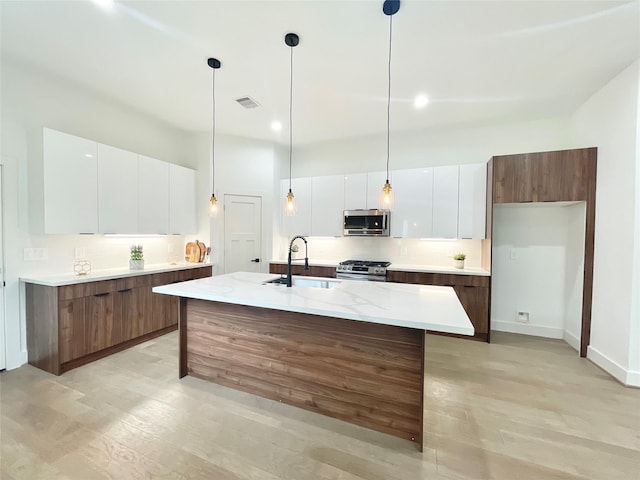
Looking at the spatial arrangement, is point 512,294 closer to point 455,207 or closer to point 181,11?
point 455,207

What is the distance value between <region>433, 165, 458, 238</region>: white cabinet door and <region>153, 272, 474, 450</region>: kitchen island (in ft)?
5.83

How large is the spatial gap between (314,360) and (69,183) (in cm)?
319

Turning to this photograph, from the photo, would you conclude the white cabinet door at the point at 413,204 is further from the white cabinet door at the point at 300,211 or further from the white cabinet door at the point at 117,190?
the white cabinet door at the point at 117,190

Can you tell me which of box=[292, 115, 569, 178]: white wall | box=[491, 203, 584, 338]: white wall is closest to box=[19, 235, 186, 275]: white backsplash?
box=[292, 115, 569, 178]: white wall

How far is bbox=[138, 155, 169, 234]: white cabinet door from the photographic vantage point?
3574 millimetres

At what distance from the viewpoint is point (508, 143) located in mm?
3836

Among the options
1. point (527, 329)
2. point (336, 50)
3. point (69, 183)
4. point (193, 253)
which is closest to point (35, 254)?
point (69, 183)

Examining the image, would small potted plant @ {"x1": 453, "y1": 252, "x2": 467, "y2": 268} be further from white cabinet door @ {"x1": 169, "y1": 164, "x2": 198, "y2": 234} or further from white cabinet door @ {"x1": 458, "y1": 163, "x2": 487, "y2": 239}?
white cabinet door @ {"x1": 169, "y1": 164, "x2": 198, "y2": 234}

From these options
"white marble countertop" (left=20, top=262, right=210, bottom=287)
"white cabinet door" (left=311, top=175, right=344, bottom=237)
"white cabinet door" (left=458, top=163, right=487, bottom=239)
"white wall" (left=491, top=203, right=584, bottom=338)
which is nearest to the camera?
"white marble countertop" (left=20, top=262, right=210, bottom=287)

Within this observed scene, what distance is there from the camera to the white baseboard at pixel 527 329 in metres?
3.62

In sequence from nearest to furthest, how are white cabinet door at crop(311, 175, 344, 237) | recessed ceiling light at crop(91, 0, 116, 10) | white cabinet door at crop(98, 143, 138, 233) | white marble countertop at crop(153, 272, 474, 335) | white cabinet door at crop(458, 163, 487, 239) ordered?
white marble countertop at crop(153, 272, 474, 335)
recessed ceiling light at crop(91, 0, 116, 10)
white cabinet door at crop(98, 143, 138, 233)
white cabinet door at crop(458, 163, 487, 239)
white cabinet door at crop(311, 175, 344, 237)

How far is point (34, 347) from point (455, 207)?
5.33 m

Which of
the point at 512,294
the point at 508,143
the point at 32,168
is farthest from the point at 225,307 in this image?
the point at 508,143

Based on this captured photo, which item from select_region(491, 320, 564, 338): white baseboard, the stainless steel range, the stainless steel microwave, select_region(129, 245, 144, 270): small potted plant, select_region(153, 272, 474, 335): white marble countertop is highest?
the stainless steel microwave
